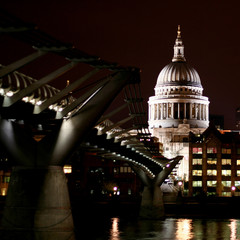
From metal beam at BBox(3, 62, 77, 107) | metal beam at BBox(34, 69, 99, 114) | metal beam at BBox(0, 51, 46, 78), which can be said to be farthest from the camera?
metal beam at BBox(34, 69, 99, 114)

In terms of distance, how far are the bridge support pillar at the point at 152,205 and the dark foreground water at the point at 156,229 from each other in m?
1.35

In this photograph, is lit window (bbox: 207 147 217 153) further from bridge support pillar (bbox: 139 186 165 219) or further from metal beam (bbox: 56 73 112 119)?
metal beam (bbox: 56 73 112 119)

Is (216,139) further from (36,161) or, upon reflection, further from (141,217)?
(36,161)

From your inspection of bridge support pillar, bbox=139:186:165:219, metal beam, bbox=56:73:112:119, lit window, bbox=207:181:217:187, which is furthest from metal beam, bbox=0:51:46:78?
lit window, bbox=207:181:217:187

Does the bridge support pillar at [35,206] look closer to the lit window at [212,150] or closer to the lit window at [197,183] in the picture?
the lit window at [197,183]

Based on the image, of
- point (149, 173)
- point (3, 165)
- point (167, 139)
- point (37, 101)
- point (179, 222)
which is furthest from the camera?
point (167, 139)

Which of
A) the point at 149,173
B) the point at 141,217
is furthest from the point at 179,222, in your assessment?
the point at 149,173

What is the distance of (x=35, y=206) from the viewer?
32031mm

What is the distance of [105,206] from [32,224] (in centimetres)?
6209

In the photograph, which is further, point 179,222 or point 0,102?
point 179,222

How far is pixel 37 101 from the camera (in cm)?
3103

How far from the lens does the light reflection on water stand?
61.3 m

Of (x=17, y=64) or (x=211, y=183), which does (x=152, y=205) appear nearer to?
(x=17, y=64)

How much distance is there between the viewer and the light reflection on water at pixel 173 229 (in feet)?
201
